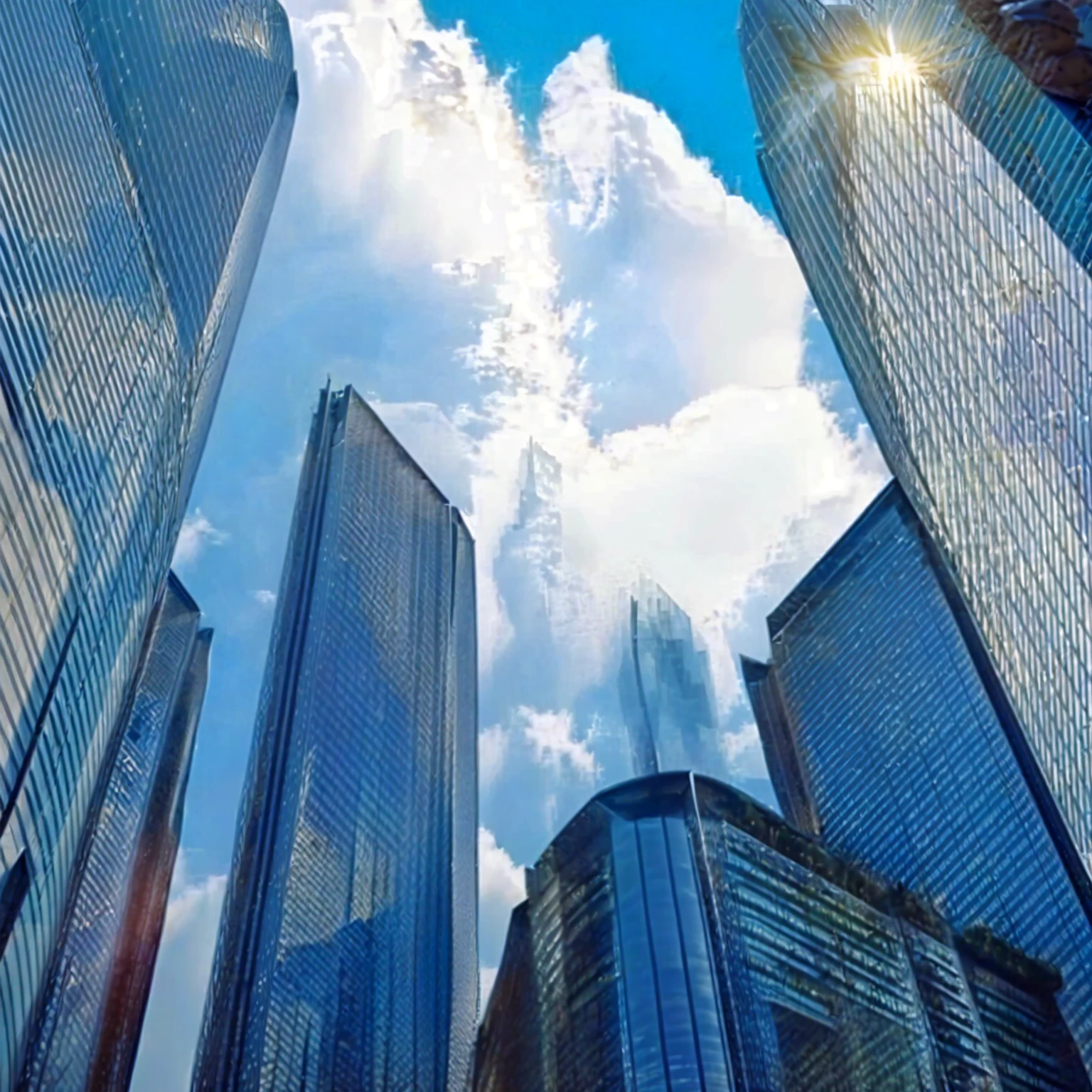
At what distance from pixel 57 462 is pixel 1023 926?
367ft

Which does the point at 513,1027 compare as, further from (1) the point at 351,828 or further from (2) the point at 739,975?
(1) the point at 351,828

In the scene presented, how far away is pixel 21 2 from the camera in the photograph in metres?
67.5

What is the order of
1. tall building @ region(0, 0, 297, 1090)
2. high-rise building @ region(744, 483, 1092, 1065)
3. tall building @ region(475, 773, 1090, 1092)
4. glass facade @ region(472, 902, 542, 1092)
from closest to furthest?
tall building @ region(0, 0, 297, 1090) → tall building @ region(475, 773, 1090, 1092) → glass facade @ region(472, 902, 542, 1092) → high-rise building @ region(744, 483, 1092, 1065)

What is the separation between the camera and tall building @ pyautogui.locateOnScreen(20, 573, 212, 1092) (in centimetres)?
12475

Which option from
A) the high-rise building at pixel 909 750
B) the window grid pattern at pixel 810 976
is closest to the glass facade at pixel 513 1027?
the window grid pattern at pixel 810 976

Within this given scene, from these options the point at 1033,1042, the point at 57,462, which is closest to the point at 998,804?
the point at 1033,1042

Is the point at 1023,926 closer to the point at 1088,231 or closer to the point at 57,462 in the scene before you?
the point at 1088,231

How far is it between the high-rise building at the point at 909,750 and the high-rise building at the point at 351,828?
52.6 metres

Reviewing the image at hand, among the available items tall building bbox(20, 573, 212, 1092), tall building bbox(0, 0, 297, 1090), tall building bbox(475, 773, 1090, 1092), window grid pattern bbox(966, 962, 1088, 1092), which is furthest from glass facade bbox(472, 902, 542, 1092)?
window grid pattern bbox(966, 962, 1088, 1092)

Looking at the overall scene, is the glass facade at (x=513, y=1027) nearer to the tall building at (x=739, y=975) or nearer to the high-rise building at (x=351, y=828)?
the tall building at (x=739, y=975)

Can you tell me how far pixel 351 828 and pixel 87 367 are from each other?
310 ft

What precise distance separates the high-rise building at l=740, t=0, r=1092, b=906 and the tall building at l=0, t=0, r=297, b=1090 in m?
50.1

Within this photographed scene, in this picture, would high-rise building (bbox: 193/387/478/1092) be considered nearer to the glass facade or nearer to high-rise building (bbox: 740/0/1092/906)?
the glass facade

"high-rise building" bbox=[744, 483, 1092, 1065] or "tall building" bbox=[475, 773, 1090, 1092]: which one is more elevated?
"high-rise building" bbox=[744, 483, 1092, 1065]
